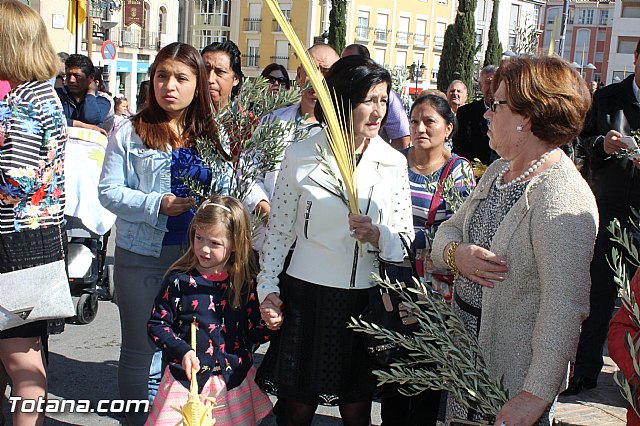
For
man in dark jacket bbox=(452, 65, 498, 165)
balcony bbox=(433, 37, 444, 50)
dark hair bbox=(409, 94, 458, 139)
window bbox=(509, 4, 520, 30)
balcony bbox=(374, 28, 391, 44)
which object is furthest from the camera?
window bbox=(509, 4, 520, 30)

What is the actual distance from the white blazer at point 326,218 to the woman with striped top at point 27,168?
1.01 metres

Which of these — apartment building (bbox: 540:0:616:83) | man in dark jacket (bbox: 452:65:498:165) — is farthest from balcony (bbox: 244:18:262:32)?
man in dark jacket (bbox: 452:65:498:165)

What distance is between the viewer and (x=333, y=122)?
3.03 meters

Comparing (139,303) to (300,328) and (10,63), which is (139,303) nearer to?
(300,328)

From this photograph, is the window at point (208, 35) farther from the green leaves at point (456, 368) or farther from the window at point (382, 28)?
the green leaves at point (456, 368)

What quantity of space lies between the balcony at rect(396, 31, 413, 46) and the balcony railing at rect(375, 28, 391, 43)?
1.07 metres

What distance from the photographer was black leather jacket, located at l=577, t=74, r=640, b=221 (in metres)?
4.64

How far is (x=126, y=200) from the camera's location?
377 cm

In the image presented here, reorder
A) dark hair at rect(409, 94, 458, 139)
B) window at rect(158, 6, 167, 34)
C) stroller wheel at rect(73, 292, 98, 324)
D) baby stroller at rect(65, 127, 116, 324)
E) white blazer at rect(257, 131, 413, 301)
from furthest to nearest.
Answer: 1. window at rect(158, 6, 167, 34)
2. stroller wheel at rect(73, 292, 98, 324)
3. baby stroller at rect(65, 127, 116, 324)
4. dark hair at rect(409, 94, 458, 139)
5. white blazer at rect(257, 131, 413, 301)

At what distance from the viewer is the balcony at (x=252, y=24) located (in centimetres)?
5556

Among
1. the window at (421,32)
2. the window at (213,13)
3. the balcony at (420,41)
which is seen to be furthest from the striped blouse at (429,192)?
the window at (421,32)

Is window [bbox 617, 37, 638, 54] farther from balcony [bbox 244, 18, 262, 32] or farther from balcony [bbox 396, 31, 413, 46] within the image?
balcony [bbox 244, 18, 262, 32]

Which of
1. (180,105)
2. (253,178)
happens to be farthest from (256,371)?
(180,105)

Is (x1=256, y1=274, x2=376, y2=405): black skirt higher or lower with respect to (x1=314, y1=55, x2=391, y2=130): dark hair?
lower
